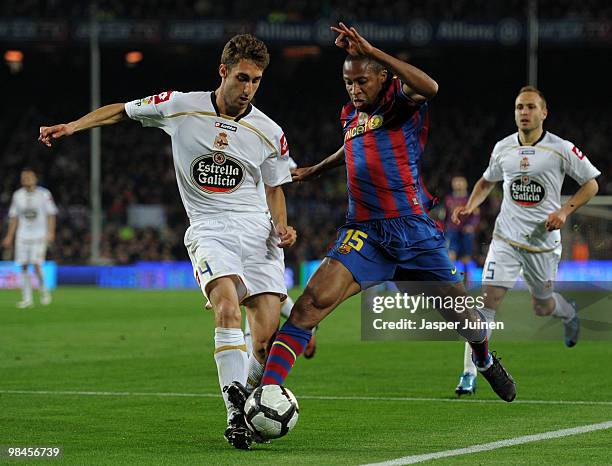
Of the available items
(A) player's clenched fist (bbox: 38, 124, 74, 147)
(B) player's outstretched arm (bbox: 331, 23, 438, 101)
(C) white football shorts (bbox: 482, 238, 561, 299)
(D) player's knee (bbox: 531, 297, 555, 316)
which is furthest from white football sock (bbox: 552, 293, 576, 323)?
(A) player's clenched fist (bbox: 38, 124, 74, 147)

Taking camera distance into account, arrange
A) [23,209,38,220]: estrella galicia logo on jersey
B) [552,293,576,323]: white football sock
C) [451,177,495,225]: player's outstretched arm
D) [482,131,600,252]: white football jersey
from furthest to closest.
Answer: [23,209,38,220]: estrella galicia logo on jersey
[552,293,576,323]: white football sock
[482,131,600,252]: white football jersey
[451,177,495,225]: player's outstretched arm

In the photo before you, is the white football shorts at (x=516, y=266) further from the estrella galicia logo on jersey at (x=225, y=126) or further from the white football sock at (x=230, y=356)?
the white football sock at (x=230, y=356)

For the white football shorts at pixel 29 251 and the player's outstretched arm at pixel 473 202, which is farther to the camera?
the white football shorts at pixel 29 251

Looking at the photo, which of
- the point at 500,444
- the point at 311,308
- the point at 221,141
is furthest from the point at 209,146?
the point at 500,444

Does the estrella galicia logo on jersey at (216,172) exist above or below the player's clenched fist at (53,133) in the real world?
below

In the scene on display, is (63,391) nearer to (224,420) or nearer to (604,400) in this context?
(224,420)

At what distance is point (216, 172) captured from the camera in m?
7.48

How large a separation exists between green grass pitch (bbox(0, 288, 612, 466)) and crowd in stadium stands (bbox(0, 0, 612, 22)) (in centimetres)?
2457

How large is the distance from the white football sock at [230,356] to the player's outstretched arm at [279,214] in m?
0.73

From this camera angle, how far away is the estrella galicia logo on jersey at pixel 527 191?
10656 millimetres

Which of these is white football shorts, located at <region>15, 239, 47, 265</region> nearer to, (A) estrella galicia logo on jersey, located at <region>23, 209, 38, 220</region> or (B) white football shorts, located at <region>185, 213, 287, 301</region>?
(A) estrella galicia logo on jersey, located at <region>23, 209, 38, 220</region>

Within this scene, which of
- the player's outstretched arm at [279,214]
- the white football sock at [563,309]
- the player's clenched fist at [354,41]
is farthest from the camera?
the white football sock at [563,309]

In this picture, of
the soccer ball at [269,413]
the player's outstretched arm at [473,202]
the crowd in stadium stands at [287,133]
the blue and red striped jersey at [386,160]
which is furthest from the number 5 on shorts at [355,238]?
the crowd in stadium stands at [287,133]

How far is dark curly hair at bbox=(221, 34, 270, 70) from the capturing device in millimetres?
7293
